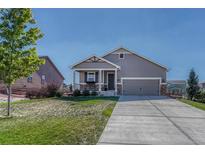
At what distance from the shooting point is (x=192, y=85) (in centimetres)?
3042

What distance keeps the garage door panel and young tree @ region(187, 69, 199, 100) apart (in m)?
6.08

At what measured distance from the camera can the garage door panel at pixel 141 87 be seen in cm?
2658

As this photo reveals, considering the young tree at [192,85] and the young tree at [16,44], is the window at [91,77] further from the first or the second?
the young tree at [16,44]

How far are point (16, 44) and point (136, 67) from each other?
1823 cm

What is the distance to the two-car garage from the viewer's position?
26.6 m

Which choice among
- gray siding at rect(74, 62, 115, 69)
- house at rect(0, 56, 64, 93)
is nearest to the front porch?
gray siding at rect(74, 62, 115, 69)

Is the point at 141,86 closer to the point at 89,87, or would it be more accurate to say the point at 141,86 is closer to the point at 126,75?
the point at 126,75

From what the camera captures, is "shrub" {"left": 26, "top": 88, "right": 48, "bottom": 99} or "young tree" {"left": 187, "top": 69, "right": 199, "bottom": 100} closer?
"shrub" {"left": 26, "top": 88, "right": 48, "bottom": 99}

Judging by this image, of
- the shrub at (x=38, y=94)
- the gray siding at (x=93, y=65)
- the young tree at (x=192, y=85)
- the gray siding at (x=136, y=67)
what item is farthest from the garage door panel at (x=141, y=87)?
the shrub at (x=38, y=94)

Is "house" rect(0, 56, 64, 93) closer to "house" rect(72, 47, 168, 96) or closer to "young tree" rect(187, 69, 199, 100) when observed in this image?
"house" rect(72, 47, 168, 96)

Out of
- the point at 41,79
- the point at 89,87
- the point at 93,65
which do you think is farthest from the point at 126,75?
the point at 41,79

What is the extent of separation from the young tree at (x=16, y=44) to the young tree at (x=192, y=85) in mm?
23754
